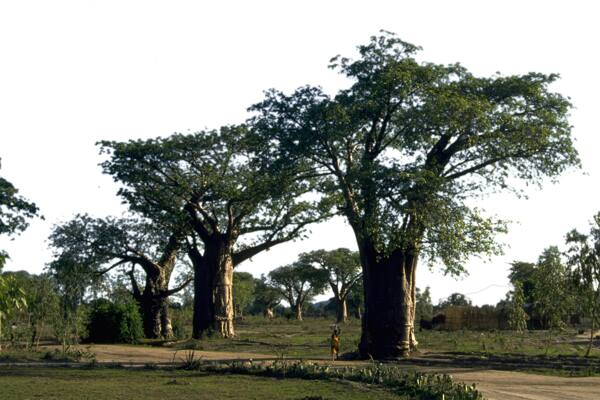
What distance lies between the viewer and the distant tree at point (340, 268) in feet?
260

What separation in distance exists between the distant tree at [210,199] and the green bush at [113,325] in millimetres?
3642

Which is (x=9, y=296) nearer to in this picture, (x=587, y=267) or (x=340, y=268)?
(x=587, y=267)

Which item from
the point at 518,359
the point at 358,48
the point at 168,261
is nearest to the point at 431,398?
the point at 518,359

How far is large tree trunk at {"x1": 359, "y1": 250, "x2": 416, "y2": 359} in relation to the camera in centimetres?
2902

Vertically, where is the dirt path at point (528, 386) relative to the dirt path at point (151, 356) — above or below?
below

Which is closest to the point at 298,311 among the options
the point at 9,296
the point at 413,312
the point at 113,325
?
the point at 113,325

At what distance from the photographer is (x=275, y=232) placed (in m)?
43.9

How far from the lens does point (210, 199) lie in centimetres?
4184

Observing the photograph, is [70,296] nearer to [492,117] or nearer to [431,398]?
[492,117]

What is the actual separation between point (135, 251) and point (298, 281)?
157 feet

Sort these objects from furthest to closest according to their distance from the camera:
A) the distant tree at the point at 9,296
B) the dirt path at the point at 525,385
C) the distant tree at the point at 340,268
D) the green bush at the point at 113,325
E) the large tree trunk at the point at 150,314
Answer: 1. the distant tree at the point at 340,268
2. the large tree trunk at the point at 150,314
3. the green bush at the point at 113,325
4. the dirt path at the point at 525,385
5. the distant tree at the point at 9,296

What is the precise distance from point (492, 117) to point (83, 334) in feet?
65.8

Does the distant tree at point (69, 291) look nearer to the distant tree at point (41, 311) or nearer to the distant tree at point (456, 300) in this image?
the distant tree at point (41, 311)

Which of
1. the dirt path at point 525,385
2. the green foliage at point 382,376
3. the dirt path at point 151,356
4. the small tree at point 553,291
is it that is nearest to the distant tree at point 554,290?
the small tree at point 553,291
